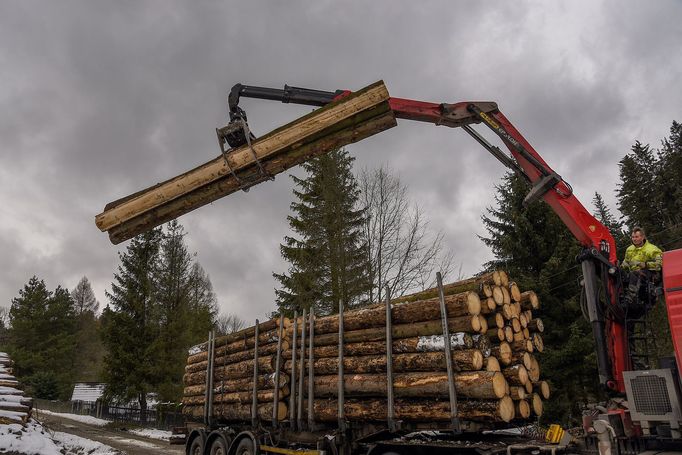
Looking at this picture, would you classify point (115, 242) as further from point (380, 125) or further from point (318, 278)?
point (318, 278)

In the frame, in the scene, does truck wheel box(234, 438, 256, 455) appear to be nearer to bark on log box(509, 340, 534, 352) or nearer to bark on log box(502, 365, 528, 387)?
bark on log box(502, 365, 528, 387)

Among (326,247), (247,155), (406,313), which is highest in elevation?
(326,247)

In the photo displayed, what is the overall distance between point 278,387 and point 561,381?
1227 cm

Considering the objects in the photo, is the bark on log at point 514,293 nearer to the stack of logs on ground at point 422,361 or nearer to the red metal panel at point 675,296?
the stack of logs on ground at point 422,361

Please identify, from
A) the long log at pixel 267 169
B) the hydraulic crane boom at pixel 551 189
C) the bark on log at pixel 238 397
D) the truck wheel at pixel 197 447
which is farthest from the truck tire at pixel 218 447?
the hydraulic crane boom at pixel 551 189

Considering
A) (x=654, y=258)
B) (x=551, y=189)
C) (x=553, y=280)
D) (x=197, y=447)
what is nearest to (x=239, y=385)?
(x=197, y=447)

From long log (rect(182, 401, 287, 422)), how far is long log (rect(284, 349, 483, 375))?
41.4 inches

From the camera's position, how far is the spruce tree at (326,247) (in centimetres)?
1894

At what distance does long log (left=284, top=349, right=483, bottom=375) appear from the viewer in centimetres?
608

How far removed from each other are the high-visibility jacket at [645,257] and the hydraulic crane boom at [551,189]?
0.78 ft

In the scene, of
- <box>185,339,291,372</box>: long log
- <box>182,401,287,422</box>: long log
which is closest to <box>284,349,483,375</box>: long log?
<box>182,401,287,422</box>: long log

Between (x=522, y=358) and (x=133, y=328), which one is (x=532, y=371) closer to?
(x=522, y=358)

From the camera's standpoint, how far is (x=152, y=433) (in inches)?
919

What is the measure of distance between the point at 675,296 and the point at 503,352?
2117 mm
